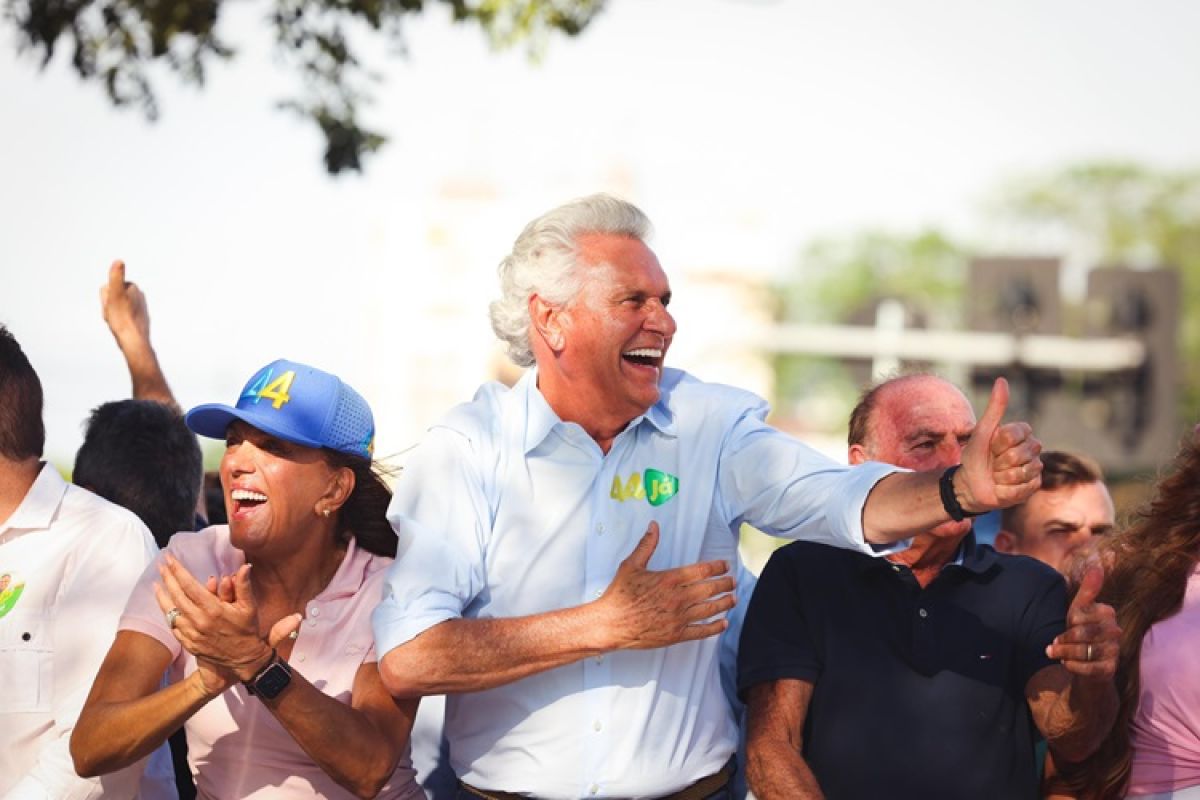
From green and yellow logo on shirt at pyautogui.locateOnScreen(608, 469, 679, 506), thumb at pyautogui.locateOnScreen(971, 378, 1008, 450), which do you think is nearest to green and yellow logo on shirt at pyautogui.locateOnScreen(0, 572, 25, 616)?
green and yellow logo on shirt at pyautogui.locateOnScreen(608, 469, 679, 506)

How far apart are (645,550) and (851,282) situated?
65.5 m

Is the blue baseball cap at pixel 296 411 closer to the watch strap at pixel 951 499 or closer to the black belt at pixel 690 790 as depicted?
the black belt at pixel 690 790

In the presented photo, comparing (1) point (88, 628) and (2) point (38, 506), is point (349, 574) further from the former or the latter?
(2) point (38, 506)

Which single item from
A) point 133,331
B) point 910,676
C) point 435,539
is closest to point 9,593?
point 435,539

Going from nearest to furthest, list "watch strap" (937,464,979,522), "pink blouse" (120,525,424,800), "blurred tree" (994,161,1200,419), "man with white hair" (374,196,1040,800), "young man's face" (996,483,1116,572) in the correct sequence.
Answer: "watch strap" (937,464,979,522)
"man with white hair" (374,196,1040,800)
"pink blouse" (120,525,424,800)
"young man's face" (996,483,1116,572)
"blurred tree" (994,161,1200,419)

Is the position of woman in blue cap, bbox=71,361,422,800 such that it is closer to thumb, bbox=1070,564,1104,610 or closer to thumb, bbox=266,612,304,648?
thumb, bbox=266,612,304,648

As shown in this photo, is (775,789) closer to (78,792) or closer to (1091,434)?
(78,792)

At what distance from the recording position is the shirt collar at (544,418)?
4.00m

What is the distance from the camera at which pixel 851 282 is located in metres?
68.2

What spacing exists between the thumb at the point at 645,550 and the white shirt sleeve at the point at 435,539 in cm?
41

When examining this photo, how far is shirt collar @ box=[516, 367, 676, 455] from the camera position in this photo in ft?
13.1

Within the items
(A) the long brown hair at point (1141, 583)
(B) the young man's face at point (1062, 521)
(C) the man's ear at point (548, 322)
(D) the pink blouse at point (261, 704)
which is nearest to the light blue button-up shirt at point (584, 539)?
(C) the man's ear at point (548, 322)

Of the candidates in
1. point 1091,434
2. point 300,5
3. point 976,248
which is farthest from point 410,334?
point 300,5

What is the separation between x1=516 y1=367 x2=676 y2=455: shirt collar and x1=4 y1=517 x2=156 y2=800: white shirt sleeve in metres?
1.00
